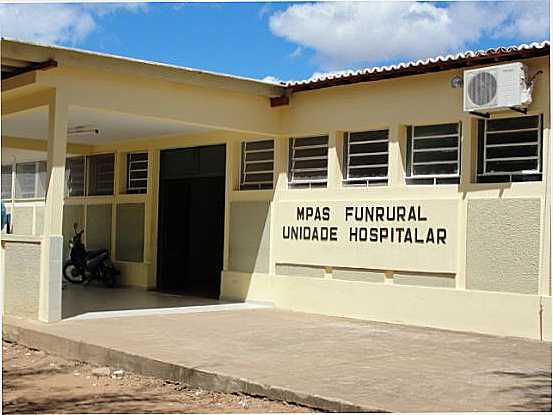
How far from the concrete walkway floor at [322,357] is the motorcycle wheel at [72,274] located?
5086mm

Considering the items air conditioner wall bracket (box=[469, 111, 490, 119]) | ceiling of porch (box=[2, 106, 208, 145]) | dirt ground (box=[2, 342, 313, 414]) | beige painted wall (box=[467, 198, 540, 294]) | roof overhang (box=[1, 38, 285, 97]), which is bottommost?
dirt ground (box=[2, 342, 313, 414])

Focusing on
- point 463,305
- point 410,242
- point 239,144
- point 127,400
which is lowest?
point 127,400

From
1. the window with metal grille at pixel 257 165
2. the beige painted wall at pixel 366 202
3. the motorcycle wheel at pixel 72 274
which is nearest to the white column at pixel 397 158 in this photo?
the beige painted wall at pixel 366 202

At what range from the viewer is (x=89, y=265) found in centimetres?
Result: 1549

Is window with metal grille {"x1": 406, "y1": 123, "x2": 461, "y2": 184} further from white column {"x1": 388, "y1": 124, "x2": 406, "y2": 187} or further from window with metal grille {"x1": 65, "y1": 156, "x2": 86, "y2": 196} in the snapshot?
window with metal grille {"x1": 65, "y1": 156, "x2": 86, "y2": 196}

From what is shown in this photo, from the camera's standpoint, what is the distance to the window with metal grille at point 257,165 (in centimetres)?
1322

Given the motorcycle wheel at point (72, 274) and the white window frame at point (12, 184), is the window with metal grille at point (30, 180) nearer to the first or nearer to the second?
the white window frame at point (12, 184)

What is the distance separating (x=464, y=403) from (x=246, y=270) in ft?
24.5

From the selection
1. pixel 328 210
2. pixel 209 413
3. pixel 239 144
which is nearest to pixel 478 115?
pixel 328 210

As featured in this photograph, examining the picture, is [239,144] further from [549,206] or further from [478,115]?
[549,206]

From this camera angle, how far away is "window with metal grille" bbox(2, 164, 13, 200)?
19.2 meters

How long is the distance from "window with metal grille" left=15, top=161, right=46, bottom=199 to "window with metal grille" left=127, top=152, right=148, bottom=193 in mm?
2998

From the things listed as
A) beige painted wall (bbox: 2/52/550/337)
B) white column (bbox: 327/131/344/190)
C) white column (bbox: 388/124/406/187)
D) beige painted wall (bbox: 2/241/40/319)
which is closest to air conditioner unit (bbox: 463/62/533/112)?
beige painted wall (bbox: 2/52/550/337)

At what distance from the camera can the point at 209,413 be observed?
6426mm
